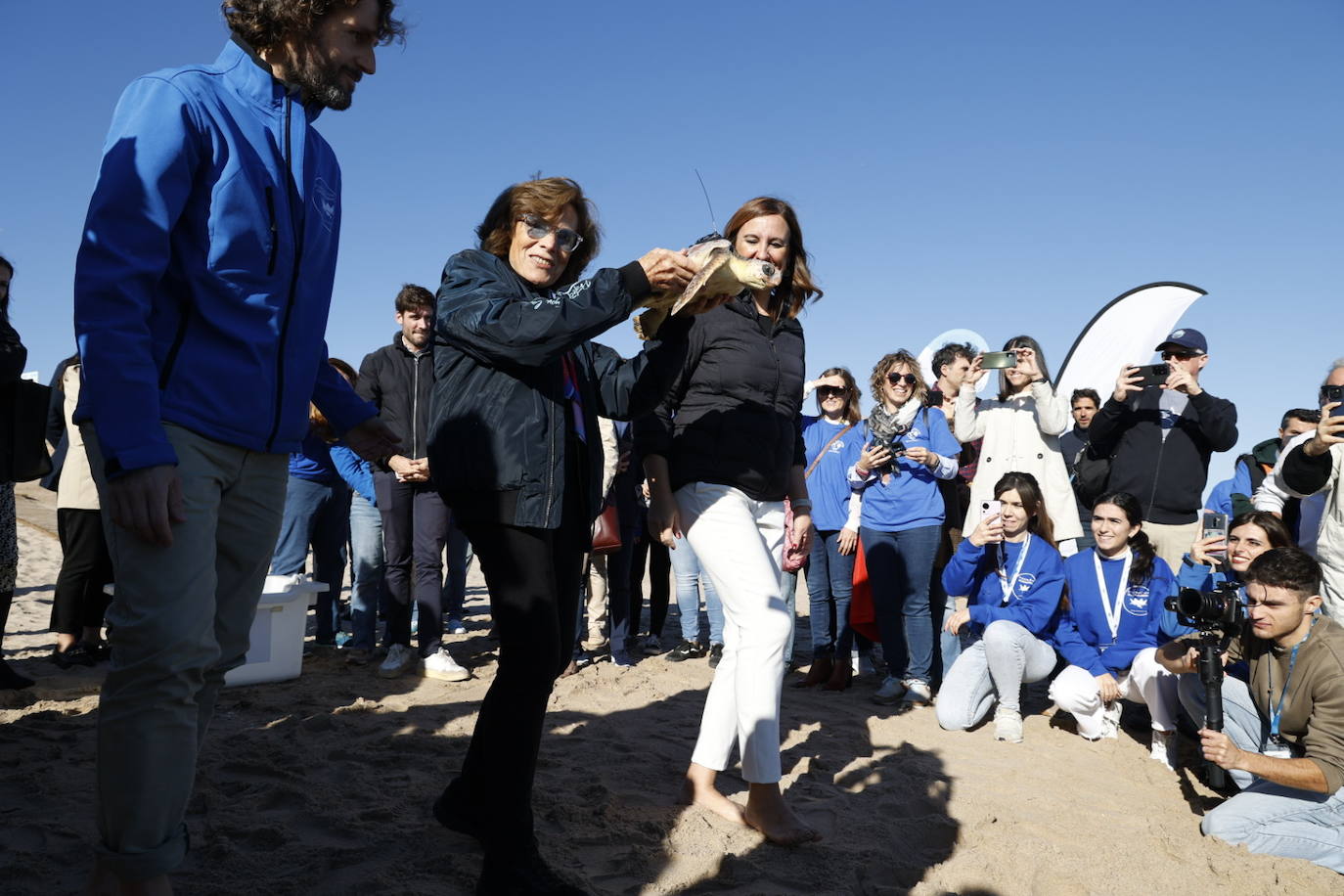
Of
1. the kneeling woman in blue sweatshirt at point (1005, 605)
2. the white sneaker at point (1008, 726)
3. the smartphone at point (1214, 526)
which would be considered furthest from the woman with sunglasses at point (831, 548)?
the smartphone at point (1214, 526)

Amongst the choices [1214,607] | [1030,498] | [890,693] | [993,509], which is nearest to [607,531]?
[890,693]

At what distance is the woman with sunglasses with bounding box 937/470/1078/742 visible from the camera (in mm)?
4727

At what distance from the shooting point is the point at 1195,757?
A: 4414 millimetres

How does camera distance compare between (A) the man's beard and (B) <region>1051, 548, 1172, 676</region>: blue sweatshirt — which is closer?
(A) the man's beard

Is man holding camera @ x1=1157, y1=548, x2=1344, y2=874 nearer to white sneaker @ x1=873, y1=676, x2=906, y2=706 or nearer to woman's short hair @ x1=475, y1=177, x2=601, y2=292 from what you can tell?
white sneaker @ x1=873, y1=676, x2=906, y2=706

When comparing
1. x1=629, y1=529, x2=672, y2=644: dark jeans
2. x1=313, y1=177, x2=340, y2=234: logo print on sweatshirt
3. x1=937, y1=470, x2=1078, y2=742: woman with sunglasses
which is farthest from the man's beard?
x1=629, y1=529, x2=672, y2=644: dark jeans

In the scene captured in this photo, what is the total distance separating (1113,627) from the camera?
15.9 ft

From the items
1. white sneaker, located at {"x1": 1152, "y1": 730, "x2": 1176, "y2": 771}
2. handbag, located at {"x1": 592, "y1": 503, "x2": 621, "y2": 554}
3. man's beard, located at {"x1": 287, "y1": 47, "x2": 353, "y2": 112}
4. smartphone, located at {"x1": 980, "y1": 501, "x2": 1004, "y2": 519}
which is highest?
man's beard, located at {"x1": 287, "y1": 47, "x2": 353, "y2": 112}

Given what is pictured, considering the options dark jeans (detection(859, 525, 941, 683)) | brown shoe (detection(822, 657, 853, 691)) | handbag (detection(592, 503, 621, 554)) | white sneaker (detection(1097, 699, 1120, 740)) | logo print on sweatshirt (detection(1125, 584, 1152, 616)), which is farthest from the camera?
handbag (detection(592, 503, 621, 554))

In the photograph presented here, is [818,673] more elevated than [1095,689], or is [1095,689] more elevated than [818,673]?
[1095,689]

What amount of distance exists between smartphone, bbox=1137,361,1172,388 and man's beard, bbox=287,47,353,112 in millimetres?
4716

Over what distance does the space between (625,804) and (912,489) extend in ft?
9.90

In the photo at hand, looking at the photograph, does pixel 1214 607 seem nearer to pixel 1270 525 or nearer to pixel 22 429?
pixel 1270 525

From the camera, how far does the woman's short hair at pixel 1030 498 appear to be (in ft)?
16.7
